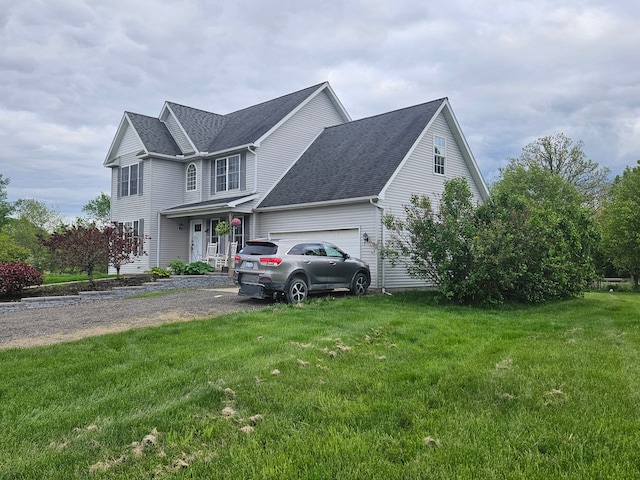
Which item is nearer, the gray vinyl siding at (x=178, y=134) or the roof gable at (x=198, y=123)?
the roof gable at (x=198, y=123)

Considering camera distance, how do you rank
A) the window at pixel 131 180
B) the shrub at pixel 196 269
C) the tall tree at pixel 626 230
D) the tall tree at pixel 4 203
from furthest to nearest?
the tall tree at pixel 4 203 → the tall tree at pixel 626 230 → the window at pixel 131 180 → the shrub at pixel 196 269

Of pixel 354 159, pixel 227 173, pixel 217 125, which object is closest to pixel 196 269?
pixel 227 173

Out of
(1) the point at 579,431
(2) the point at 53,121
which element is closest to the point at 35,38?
(2) the point at 53,121

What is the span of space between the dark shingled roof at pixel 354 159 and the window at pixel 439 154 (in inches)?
47.7

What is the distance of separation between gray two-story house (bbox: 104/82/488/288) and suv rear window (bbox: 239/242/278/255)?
4721mm

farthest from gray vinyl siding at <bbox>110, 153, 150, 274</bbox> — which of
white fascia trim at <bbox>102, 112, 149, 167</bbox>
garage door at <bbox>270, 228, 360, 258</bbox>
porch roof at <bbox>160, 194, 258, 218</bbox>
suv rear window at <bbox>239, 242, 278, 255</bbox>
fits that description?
suv rear window at <bbox>239, 242, 278, 255</bbox>

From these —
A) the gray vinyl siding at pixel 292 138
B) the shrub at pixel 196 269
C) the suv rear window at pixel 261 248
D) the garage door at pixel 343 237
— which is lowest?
the shrub at pixel 196 269

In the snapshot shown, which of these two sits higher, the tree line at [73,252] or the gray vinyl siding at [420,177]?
A: the gray vinyl siding at [420,177]

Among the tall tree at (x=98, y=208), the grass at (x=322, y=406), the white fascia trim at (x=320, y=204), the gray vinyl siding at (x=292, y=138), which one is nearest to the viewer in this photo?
the grass at (x=322, y=406)

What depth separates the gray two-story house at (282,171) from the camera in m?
16.2

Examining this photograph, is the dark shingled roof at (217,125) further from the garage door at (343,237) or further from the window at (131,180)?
the garage door at (343,237)

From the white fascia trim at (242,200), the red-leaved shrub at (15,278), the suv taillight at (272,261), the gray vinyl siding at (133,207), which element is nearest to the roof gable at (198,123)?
the gray vinyl siding at (133,207)

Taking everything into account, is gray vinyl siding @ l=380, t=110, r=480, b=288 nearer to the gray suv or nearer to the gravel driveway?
the gray suv

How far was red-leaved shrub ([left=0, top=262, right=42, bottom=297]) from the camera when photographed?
13.5m
